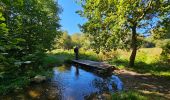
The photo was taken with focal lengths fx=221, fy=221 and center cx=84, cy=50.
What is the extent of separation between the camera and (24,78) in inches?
585

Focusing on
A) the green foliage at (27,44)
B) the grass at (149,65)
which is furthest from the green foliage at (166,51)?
the green foliage at (27,44)

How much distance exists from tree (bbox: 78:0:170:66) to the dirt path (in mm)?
2946

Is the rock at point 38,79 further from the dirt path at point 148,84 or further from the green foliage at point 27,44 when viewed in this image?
the dirt path at point 148,84

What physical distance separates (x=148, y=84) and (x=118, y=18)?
18.7 feet

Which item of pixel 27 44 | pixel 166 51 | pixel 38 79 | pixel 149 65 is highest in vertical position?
pixel 27 44

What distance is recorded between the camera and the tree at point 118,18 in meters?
17.8

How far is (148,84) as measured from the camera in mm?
15531

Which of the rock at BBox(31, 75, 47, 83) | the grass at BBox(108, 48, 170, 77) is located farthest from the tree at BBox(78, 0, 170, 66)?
the rock at BBox(31, 75, 47, 83)

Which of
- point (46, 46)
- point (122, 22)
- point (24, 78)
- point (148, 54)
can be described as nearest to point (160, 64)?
point (148, 54)

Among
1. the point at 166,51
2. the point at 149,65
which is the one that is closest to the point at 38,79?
the point at 149,65

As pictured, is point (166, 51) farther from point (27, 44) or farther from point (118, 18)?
point (27, 44)

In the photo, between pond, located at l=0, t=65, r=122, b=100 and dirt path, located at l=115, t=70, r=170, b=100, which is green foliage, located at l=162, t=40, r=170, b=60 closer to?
dirt path, located at l=115, t=70, r=170, b=100

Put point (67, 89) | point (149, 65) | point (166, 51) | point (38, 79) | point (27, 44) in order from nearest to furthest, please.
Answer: point (67, 89) → point (38, 79) → point (27, 44) → point (149, 65) → point (166, 51)

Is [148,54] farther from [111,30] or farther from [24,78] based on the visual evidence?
[24,78]
